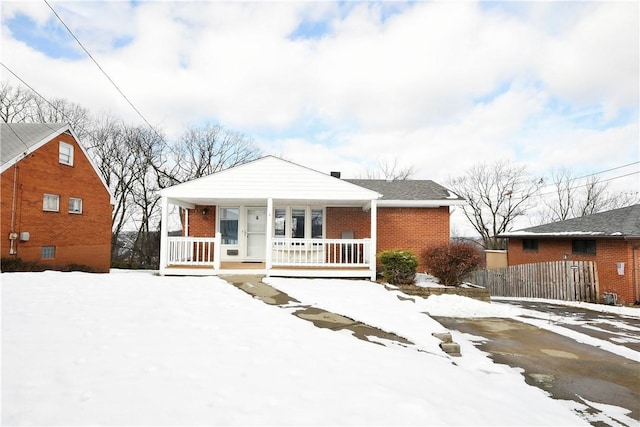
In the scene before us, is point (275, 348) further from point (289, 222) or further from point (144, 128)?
point (144, 128)

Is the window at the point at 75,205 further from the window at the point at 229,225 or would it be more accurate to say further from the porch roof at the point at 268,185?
the porch roof at the point at 268,185

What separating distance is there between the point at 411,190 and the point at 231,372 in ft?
39.2

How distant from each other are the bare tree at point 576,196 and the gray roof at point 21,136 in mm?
45185

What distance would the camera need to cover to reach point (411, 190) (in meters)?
14.1

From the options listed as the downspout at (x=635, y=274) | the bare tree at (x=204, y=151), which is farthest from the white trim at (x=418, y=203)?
the bare tree at (x=204, y=151)

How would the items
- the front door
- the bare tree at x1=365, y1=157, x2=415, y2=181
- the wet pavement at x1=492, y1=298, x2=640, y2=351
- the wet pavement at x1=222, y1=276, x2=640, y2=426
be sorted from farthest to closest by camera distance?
the bare tree at x1=365, y1=157, x2=415, y2=181 < the front door < the wet pavement at x1=492, y1=298, x2=640, y2=351 < the wet pavement at x1=222, y1=276, x2=640, y2=426

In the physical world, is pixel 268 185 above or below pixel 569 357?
above

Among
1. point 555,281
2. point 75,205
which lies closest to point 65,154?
point 75,205

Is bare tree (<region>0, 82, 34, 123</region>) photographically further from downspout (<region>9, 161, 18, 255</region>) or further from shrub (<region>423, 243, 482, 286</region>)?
shrub (<region>423, 243, 482, 286</region>)

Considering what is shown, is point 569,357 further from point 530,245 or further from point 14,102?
point 14,102

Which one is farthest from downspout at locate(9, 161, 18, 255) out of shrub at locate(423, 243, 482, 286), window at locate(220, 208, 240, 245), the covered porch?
shrub at locate(423, 243, 482, 286)

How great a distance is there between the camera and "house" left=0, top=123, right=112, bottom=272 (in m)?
14.0

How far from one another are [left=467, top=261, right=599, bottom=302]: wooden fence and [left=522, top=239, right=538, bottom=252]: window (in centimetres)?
483

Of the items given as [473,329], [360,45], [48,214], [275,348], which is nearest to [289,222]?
[360,45]
